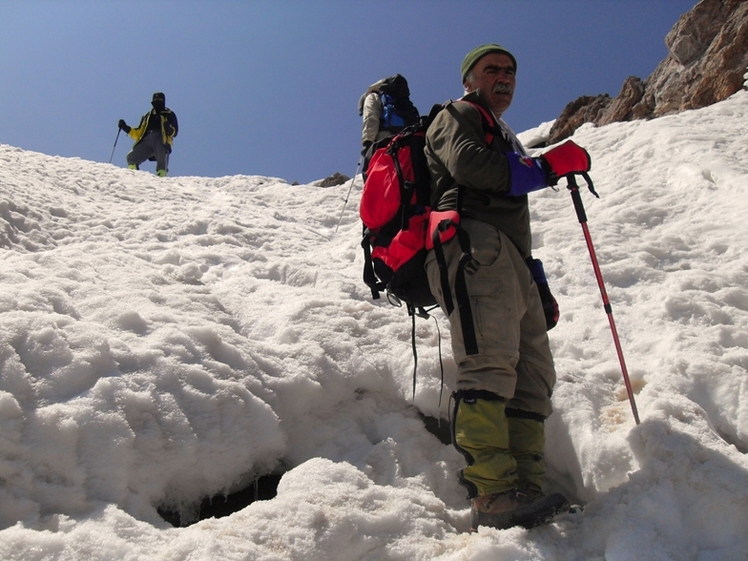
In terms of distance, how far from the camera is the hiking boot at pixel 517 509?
2.65 m

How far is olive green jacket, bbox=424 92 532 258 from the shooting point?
2990 millimetres

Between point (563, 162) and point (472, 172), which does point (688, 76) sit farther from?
point (472, 172)

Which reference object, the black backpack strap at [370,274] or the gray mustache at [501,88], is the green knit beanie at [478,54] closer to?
the gray mustache at [501,88]

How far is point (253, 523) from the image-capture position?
104 inches

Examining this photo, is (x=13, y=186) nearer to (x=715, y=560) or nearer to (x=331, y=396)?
(x=331, y=396)

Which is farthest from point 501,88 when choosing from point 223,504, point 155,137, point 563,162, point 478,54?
point 155,137

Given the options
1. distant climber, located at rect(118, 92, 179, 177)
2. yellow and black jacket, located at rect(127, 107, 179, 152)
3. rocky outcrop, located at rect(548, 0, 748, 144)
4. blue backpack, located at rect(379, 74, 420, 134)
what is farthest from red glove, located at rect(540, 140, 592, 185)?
yellow and black jacket, located at rect(127, 107, 179, 152)

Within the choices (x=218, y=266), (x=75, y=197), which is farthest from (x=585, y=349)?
(x=75, y=197)

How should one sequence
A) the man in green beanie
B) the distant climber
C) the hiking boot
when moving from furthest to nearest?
the distant climber
the man in green beanie
the hiking boot

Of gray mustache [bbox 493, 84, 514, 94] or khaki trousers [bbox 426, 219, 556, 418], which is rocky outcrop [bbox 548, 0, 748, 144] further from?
khaki trousers [bbox 426, 219, 556, 418]

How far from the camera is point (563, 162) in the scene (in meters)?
3.18

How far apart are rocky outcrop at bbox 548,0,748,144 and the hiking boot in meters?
12.9

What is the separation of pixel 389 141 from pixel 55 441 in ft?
8.39

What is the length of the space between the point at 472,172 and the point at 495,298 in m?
0.69
